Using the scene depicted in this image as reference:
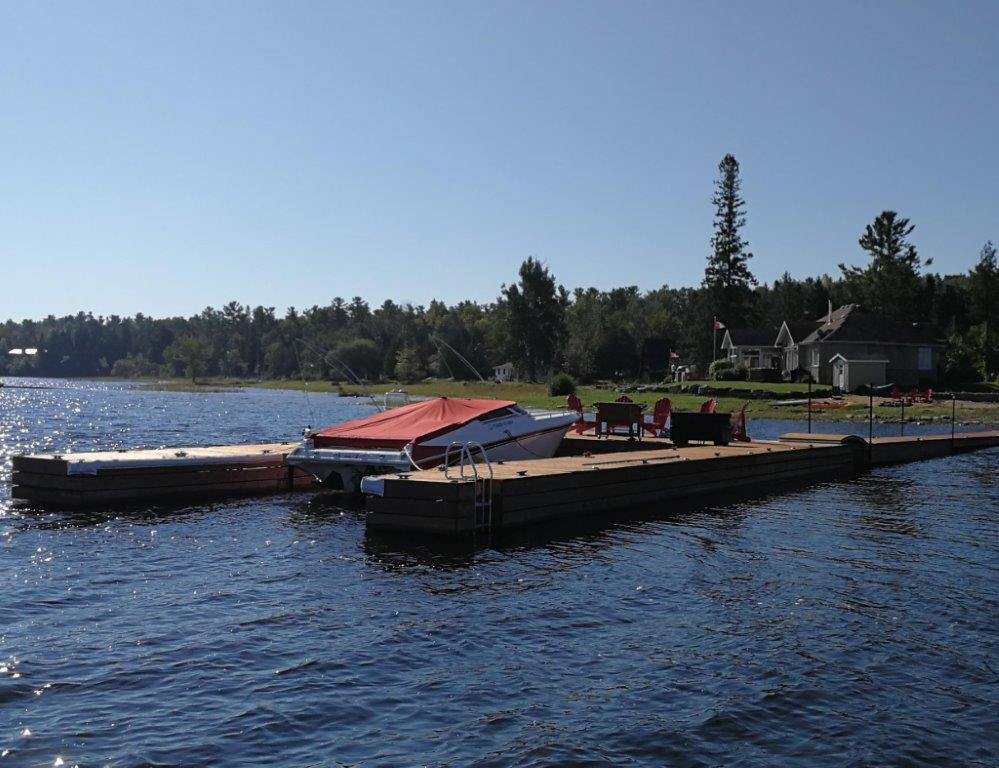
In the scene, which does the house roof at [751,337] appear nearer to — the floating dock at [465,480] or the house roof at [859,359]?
the house roof at [859,359]

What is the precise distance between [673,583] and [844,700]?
536 cm

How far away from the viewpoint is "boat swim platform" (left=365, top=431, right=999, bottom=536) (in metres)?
19.1

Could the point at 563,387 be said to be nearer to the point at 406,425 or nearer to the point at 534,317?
the point at 534,317

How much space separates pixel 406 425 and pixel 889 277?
94722mm

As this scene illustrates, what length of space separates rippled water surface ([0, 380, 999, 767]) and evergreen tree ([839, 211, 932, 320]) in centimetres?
9179

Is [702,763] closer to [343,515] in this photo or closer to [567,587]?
[567,587]

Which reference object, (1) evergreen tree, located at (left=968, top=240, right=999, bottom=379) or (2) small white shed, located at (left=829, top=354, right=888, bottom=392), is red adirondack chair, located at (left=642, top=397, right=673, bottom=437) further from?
(1) evergreen tree, located at (left=968, top=240, right=999, bottom=379)

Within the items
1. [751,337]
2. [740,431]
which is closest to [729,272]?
[751,337]

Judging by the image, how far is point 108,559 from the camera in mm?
17188

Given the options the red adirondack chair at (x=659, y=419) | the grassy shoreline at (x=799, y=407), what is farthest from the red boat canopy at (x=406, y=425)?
the grassy shoreline at (x=799, y=407)

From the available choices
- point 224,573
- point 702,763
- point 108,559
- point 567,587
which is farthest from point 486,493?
point 702,763

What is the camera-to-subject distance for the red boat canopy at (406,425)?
965 inches

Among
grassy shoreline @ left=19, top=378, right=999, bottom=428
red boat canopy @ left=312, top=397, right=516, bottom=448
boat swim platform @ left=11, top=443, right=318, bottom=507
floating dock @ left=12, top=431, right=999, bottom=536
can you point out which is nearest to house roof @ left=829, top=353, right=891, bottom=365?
grassy shoreline @ left=19, top=378, right=999, bottom=428

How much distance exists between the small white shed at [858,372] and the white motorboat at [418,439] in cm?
5582
